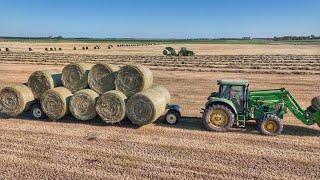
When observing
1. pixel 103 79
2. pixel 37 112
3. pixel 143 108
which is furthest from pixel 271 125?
pixel 37 112

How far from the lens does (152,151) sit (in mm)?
11102

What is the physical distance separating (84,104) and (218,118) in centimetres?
439

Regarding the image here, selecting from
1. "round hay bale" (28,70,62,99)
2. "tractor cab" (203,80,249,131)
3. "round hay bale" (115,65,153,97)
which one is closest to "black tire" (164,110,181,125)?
"round hay bale" (115,65,153,97)

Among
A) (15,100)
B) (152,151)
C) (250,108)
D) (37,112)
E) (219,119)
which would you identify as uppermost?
(250,108)

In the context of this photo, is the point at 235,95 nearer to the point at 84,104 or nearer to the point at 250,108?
the point at 250,108

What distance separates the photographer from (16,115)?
48.3ft

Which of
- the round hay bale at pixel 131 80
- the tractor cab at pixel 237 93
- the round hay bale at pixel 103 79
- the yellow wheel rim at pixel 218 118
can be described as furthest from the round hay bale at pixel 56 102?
the tractor cab at pixel 237 93

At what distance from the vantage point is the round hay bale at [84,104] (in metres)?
13.8

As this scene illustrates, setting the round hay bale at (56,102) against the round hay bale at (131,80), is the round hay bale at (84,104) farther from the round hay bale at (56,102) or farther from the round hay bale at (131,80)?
the round hay bale at (131,80)

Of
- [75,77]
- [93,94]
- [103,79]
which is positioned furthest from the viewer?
[75,77]

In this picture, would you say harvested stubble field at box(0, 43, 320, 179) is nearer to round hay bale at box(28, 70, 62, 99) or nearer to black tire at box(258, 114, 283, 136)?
black tire at box(258, 114, 283, 136)

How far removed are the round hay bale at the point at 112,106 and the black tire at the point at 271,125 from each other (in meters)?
4.28

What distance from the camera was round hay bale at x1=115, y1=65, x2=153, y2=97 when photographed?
1379 centimetres

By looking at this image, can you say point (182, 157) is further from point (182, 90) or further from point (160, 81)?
point (160, 81)
